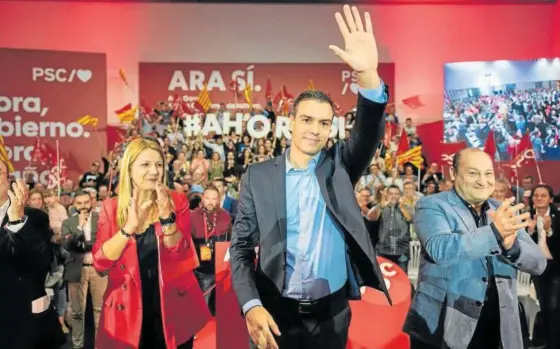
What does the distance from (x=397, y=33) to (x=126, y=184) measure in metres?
10.8

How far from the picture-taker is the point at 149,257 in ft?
9.34

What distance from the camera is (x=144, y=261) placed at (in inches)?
112

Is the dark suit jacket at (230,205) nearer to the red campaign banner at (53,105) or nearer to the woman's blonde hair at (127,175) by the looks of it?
the woman's blonde hair at (127,175)

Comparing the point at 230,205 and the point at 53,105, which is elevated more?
the point at 53,105

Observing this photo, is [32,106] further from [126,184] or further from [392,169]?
[126,184]

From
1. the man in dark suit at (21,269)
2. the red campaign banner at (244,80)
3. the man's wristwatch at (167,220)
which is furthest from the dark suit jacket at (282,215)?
the red campaign banner at (244,80)

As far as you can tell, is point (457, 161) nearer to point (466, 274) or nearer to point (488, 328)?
point (466, 274)

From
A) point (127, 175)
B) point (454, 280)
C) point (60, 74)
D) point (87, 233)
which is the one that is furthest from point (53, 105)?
point (454, 280)

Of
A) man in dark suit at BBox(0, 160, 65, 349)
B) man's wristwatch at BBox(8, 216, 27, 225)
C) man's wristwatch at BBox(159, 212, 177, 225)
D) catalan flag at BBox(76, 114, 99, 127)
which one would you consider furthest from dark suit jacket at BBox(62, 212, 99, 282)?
catalan flag at BBox(76, 114, 99, 127)

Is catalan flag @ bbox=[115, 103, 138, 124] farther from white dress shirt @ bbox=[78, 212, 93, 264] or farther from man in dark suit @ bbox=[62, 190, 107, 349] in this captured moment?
white dress shirt @ bbox=[78, 212, 93, 264]

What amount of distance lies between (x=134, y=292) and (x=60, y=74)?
31.7 feet

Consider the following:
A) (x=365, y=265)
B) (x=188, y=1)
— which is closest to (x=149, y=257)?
(x=365, y=265)

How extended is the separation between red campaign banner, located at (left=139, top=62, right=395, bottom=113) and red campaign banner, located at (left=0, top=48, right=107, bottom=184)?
1183 millimetres

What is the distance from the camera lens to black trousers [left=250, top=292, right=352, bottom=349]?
7.04 feet
